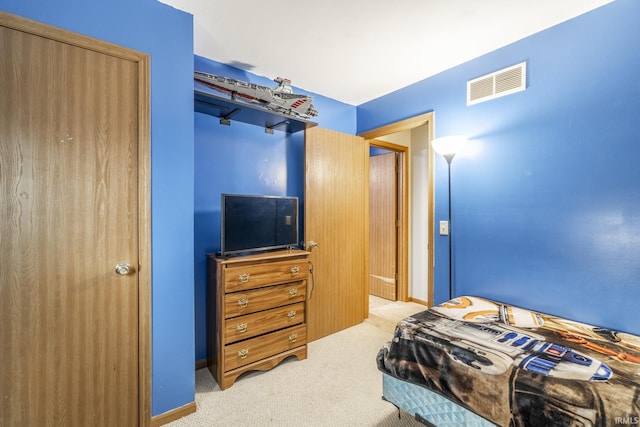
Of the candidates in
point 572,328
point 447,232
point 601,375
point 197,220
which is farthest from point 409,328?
point 197,220

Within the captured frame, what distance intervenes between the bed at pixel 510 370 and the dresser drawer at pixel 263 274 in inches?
37.1

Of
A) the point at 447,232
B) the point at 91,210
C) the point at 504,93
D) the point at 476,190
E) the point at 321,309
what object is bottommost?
the point at 321,309

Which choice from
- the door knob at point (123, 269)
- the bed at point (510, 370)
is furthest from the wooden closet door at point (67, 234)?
the bed at point (510, 370)

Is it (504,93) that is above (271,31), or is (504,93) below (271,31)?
below

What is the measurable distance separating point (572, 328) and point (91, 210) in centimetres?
284

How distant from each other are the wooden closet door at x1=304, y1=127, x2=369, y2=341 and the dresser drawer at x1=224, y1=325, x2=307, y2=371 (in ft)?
1.14

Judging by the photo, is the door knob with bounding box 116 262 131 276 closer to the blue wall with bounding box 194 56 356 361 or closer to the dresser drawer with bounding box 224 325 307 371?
Result: the blue wall with bounding box 194 56 356 361

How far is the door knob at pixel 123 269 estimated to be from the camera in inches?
62.4

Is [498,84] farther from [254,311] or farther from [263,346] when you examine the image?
[263,346]

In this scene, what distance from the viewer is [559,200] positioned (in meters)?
1.91

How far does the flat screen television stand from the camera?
7.03 ft

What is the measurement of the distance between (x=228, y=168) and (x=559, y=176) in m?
2.51

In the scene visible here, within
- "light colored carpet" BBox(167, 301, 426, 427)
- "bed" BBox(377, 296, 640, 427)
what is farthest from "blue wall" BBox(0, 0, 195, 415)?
"bed" BBox(377, 296, 640, 427)

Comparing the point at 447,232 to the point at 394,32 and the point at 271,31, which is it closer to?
the point at 394,32
